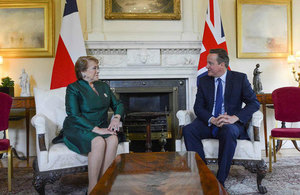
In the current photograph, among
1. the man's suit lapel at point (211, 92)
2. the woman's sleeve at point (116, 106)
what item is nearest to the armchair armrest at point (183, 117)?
the man's suit lapel at point (211, 92)

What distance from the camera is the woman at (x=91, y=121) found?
6.81 ft

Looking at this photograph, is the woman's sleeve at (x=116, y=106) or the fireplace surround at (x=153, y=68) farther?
the fireplace surround at (x=153, y=68)

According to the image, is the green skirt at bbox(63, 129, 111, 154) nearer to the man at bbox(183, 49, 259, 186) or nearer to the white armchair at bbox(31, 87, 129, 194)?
the white armchair at bbox(31, 87, 129, 194)

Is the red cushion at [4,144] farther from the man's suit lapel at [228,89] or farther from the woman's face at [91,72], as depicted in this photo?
the man's suit lapel at [228,89]

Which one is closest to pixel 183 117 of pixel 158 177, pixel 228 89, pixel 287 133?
pixel 228 89

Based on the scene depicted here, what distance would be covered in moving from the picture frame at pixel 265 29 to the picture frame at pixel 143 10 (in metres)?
1.13

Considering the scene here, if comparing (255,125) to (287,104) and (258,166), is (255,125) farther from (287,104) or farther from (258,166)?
(287,104)

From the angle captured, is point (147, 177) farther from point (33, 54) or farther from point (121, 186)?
point (33, 54)

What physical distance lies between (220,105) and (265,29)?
8.38 feet

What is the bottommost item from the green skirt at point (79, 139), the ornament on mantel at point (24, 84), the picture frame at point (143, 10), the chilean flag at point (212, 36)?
the green skirt at point (79, 139)

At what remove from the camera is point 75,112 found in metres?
2.27

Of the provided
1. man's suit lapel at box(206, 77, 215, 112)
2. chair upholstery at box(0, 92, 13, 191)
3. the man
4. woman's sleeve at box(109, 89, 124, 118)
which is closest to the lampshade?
the man

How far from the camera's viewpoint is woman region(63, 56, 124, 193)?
2076 millimetres

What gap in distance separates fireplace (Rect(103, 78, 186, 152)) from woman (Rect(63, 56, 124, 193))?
1.69 meters
